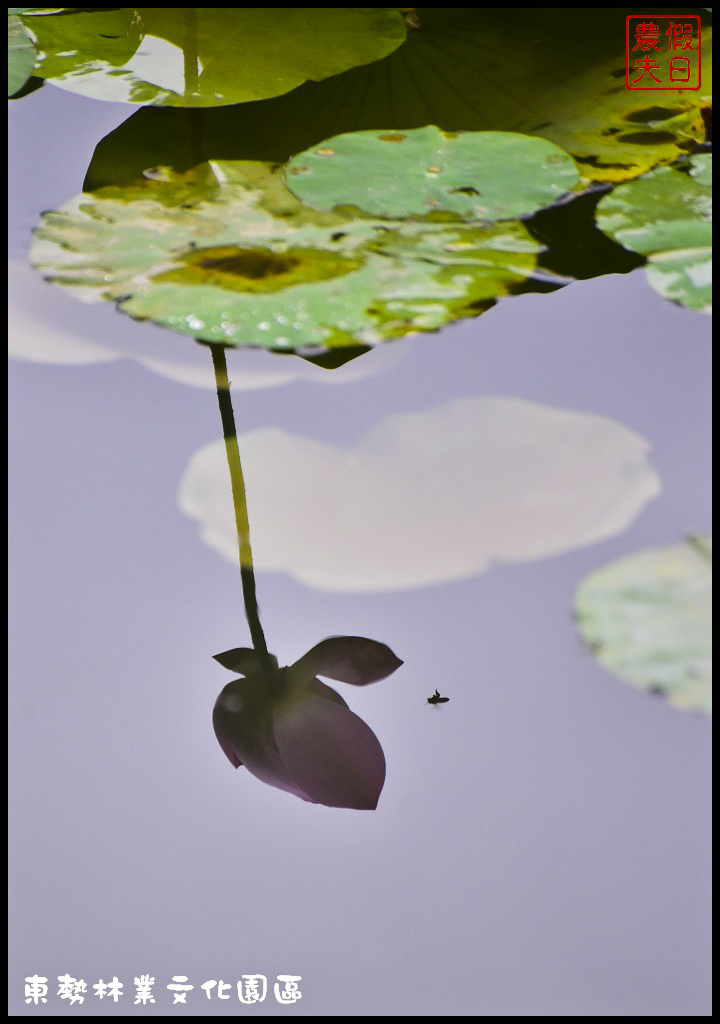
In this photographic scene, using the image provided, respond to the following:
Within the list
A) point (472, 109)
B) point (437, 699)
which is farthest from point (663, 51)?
point (437, 699)

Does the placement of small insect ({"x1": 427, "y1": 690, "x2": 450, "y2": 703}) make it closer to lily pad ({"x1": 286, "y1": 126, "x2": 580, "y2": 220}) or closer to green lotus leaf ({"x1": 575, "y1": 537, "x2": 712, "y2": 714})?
green lotus leaf ({"x1": 575, "y1": 537, "x2": 712, "y2": 714})

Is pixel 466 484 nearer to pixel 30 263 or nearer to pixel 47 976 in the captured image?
pixel 47 976

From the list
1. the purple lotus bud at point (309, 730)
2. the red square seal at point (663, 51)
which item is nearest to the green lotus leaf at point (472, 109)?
the red square seal at point (663, 51)

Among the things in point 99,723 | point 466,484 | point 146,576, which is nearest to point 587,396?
point 466,484

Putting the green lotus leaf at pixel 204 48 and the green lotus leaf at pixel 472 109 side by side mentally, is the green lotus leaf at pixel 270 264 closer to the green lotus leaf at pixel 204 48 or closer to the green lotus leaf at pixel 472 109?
the green lotus leaf at pixel 472 109

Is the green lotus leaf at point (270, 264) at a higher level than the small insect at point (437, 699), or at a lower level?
higher

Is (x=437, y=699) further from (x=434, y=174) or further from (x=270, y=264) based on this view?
(x=434, y=174)
